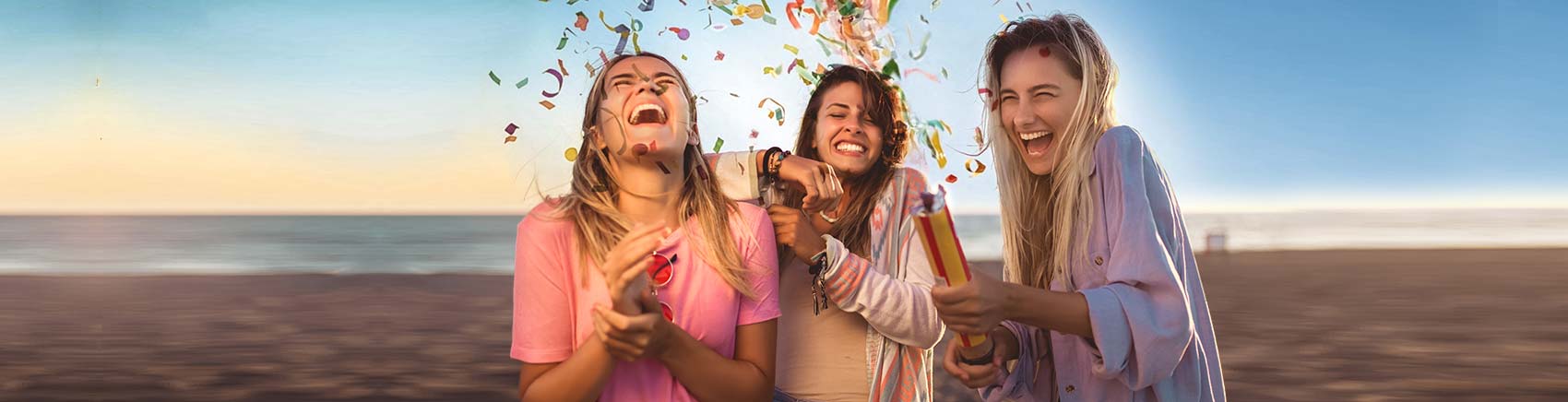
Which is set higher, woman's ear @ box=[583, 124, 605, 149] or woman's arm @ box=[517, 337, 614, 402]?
woman's ear @ box=[583, 124, 605, 149]

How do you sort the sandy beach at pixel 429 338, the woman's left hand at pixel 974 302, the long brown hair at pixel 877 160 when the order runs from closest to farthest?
the woman's left hand at pixel 974 302 < the long brown hair at pixel 877 160 < the sandy beach at pixel 429 338

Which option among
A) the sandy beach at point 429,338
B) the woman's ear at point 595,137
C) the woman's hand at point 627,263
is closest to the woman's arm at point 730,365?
the woman's hand at point 627,263

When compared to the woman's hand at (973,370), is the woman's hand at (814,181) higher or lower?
higher

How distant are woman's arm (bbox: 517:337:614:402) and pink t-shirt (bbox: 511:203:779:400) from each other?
5 cm

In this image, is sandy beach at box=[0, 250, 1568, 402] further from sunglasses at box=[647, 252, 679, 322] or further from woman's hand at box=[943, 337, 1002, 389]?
sunglasses at box=[647, 252, 679, 322]

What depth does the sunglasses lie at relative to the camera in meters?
2.66

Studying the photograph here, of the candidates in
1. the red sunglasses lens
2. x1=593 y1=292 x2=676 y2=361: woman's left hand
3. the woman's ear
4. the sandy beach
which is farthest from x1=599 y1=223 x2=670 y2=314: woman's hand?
the sandy beach

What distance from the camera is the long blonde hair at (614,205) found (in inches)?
105

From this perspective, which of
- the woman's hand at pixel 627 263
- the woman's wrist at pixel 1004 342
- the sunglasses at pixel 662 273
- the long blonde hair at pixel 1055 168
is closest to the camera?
the woman's hand at pixel 627 263

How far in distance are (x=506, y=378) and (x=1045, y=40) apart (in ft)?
27.3

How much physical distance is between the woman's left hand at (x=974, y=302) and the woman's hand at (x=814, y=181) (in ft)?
2.19

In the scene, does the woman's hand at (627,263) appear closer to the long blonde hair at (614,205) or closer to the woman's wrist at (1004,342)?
the long blonde hair at (614,205)

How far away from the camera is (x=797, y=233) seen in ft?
9.69

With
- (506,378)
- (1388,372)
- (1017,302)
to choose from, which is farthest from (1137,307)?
(1388,372)
